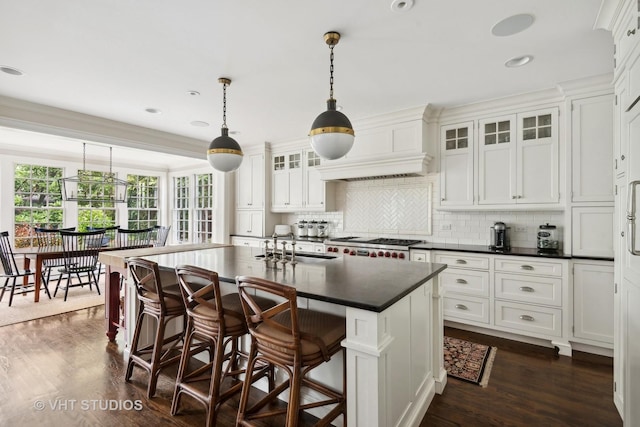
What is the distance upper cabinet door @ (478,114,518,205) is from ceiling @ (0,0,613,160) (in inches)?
14.0

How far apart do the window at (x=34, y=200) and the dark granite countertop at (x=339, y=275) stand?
463 centimetres

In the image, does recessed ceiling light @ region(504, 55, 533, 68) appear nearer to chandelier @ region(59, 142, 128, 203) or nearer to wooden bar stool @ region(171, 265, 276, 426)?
wooden bar stool @ region(171, 265, 276, 426)

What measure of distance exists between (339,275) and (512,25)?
207 centimetres

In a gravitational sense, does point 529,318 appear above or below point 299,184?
below

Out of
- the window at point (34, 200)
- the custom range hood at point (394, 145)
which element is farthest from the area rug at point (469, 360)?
the window at point (34, 200)

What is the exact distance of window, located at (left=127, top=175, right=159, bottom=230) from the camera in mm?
7098

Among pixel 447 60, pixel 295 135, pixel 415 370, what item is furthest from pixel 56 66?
pixel 415 370

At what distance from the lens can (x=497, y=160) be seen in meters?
3.49

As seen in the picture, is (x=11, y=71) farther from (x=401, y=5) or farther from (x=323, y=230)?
(x=323, y=230)

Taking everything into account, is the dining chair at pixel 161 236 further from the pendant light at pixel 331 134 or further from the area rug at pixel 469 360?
the area rug at pixel 469 360

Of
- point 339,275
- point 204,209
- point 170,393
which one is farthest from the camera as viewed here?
point 204,209
